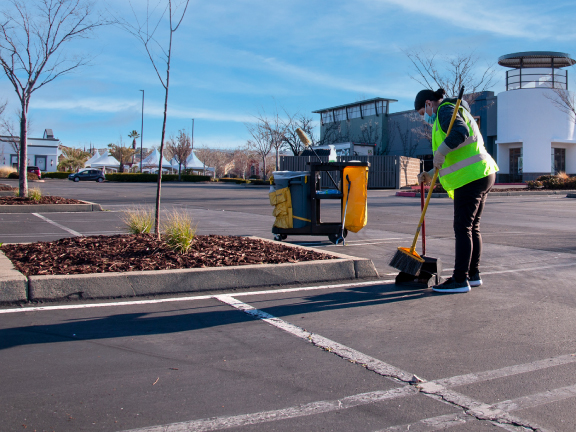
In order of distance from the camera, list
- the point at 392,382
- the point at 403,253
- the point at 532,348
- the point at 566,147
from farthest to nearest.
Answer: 1. the point at 566,147
2. the point at 403,253
3. the point at 532,348
4. the point at 392,382

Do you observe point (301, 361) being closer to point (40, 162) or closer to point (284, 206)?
point (284, 206)

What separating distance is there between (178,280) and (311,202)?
394 cm

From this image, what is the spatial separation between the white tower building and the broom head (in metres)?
38.4

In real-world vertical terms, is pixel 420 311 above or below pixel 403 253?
below

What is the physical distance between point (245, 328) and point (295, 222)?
15.9ft

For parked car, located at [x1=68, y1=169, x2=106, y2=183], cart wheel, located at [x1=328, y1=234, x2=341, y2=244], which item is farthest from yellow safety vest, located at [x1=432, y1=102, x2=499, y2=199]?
parked car, located at [x1=68, y1=169, x2=106, y2=183]

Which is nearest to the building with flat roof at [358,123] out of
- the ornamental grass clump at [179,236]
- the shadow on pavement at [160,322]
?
the ornamental grass clump at [179,236]

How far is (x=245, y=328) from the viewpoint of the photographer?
4180 mm

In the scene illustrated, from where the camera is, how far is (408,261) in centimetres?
546

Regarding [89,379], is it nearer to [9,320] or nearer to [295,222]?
[9,320]

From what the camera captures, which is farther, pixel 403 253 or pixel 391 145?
pixel 391 145

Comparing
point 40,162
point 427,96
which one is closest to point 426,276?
point 427,96

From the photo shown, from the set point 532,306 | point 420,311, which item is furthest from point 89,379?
point 532,306

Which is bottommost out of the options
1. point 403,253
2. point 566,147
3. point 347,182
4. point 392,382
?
point 392,382
